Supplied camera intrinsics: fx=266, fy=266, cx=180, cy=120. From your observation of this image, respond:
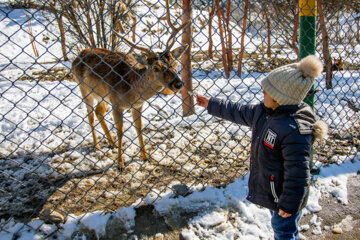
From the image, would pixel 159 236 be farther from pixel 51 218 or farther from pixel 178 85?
pixel 178 85

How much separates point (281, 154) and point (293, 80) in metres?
→ 0.54

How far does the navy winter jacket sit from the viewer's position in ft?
5.90

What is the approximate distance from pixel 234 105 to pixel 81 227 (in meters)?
1.71

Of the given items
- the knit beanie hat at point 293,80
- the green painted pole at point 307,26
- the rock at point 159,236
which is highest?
the green painted pole at point 307,26

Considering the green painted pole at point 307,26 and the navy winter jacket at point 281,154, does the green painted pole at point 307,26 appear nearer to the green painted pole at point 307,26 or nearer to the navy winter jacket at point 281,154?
the green painted pole at point 307,26

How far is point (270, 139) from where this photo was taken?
1.93 meters

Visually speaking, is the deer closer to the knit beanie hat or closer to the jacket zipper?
the knit beanie hat

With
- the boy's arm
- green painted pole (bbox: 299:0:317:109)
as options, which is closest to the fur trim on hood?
the boy's arm

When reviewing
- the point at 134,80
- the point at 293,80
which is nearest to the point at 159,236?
the point at 293,80

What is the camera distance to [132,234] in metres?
2.33

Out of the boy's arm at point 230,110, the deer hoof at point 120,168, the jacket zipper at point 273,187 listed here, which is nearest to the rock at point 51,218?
the deer hoof at point 120,168

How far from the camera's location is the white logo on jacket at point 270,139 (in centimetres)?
190

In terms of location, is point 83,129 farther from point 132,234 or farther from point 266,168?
point 266,168

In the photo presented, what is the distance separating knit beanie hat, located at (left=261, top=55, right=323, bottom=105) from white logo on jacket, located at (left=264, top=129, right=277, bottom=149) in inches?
8.7
